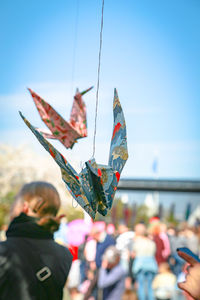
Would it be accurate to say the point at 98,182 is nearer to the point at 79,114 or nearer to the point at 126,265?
the point at 79,114

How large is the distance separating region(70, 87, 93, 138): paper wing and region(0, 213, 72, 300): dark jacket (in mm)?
1033

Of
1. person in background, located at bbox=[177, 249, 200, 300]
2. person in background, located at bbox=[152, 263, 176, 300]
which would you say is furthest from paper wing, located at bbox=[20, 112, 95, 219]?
person in background, located at bbox=[152, 263, 176, 300]

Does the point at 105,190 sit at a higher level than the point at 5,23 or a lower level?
lower

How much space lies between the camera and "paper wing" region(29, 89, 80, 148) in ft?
9.27

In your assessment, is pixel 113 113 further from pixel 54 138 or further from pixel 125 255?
pixel 125 255

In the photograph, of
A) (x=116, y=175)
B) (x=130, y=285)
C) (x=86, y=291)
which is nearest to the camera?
(x=116, y=175)

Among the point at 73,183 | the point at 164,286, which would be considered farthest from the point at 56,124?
the point at 164,286

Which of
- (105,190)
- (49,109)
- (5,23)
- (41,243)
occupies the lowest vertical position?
(41,243)

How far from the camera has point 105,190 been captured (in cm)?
183

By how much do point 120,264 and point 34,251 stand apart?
4.81 m

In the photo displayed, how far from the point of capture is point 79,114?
337 cm

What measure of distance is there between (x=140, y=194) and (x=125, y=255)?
91.6 feet

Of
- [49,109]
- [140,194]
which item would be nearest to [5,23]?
[49,109]

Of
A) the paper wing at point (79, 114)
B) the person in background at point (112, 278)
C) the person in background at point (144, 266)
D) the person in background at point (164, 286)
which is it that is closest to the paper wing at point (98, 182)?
the paper wing at point (79, 114)
